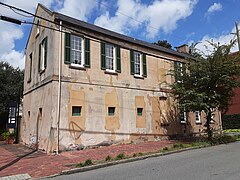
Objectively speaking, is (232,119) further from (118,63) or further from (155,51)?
(118,63)

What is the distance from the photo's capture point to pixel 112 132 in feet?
50.5

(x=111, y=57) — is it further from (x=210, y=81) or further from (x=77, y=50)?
(x=210, y=81)

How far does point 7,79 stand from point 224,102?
75.7 ft

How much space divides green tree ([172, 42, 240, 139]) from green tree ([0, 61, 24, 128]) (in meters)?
18.2

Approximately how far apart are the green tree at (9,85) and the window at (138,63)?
1441cm

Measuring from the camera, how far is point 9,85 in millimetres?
27172

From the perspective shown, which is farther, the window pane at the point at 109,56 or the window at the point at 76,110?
the window pane at the point at 109,56

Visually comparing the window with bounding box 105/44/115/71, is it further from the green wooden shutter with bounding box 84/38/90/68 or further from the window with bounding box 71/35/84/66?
the window with bounding box 71/35/84/66

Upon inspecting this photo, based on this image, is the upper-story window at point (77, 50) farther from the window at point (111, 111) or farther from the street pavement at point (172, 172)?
the street pavement at point (172, 172)

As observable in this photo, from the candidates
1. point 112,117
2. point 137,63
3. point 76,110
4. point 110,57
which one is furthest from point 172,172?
point 137,63

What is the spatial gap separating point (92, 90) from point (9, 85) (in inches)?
644

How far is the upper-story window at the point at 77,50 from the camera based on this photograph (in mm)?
14352

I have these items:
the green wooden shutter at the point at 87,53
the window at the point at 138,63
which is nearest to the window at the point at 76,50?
the green wooden shutter at the point at 87,53

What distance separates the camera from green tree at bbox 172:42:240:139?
592 inches
